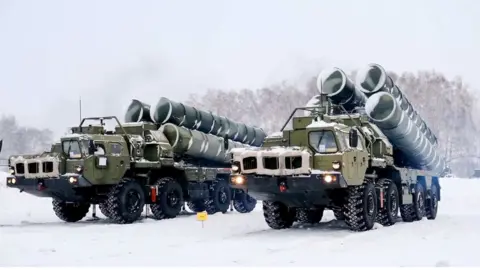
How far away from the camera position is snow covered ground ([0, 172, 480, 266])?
786 cm

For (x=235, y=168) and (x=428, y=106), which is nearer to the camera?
(x=235, y=168)

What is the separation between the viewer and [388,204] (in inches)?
523

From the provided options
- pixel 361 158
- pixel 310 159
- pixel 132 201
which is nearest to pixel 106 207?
pixel 132 201

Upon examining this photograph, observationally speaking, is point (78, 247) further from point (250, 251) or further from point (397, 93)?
point (397, 93)

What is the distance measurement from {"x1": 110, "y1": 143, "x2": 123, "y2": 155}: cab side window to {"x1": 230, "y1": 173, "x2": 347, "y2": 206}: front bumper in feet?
13.6

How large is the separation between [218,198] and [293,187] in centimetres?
761

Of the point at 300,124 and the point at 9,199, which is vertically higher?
the point at 300,124

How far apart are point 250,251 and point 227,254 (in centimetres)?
45

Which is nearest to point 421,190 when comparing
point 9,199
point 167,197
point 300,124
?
point 300,124

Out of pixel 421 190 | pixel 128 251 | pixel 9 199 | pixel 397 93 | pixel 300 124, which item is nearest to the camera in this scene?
pixel 128 251

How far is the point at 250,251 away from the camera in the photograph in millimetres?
8945

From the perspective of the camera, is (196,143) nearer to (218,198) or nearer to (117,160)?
(218,198)

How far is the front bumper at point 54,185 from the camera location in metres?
13.7

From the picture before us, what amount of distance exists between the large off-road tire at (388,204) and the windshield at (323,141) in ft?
7.26
